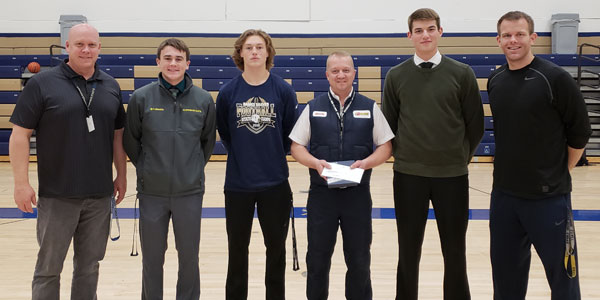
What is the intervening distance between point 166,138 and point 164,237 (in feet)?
1.69

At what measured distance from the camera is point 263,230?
8.82 feet

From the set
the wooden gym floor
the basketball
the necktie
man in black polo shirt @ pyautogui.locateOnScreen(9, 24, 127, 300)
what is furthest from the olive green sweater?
the basketball

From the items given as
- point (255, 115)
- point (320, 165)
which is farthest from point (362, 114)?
point (255, 115)

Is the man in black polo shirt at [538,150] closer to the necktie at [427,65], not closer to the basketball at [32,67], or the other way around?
the necktie at [427,65]

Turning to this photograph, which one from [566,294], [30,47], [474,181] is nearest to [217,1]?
[30,47]

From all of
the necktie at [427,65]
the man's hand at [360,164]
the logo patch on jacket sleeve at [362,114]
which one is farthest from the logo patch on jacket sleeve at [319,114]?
Result: the necktie at [427,65]

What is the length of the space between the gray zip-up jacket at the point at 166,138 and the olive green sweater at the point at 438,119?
1.05 meters

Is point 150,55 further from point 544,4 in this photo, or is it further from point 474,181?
point 544,4

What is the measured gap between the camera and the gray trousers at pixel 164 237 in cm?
257

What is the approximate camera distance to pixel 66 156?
243 cm

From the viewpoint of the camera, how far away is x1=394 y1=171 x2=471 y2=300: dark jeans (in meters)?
2.52

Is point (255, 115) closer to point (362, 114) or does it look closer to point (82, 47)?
point (362, 114)

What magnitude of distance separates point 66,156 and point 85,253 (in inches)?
19.9

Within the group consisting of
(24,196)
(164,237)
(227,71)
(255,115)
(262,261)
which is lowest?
(262,261)
